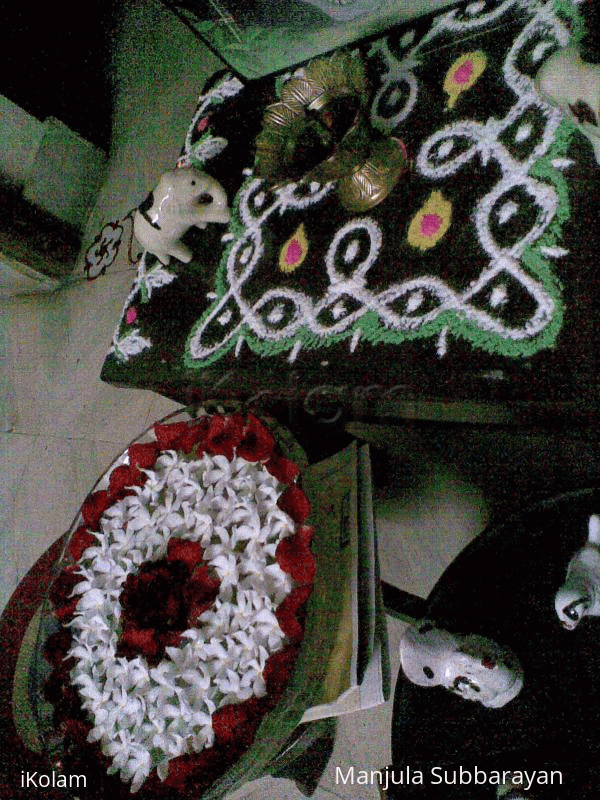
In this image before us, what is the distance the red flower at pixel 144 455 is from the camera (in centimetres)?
72

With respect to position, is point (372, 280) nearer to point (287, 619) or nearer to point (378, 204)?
point (378, 204)

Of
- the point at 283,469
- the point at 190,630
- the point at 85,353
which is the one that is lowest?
the point at 85,353

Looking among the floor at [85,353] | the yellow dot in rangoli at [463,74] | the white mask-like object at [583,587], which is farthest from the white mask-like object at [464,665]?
the floor at [85,353]

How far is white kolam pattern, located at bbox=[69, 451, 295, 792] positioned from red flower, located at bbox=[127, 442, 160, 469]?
0.03 m

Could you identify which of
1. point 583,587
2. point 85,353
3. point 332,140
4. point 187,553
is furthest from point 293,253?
point 85,353

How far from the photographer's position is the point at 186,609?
595 mm

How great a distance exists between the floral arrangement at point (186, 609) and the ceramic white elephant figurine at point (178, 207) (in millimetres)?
357

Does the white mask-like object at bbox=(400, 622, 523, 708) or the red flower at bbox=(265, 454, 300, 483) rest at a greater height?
the red flower at bbox=(265, 454, 300, 483)

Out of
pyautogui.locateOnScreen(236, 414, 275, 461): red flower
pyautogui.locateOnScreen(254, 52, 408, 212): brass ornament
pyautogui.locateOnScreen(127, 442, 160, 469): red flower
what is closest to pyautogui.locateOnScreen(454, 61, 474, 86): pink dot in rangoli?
pyautogui.locateOnScreen(254, 52, 408, 212): brass ornament

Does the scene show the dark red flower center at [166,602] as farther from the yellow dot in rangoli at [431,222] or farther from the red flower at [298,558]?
the yellow dot in rangoli at [431,222]

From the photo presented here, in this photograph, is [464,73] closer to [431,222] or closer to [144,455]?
[431,222]

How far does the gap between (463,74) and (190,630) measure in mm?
752

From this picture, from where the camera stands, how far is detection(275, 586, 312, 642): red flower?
0.55m

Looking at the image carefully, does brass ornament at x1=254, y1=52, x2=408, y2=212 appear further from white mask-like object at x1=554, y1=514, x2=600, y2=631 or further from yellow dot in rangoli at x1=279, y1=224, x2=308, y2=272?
white mask-like object at x1=554, y1=514, x2=600, y2=631
